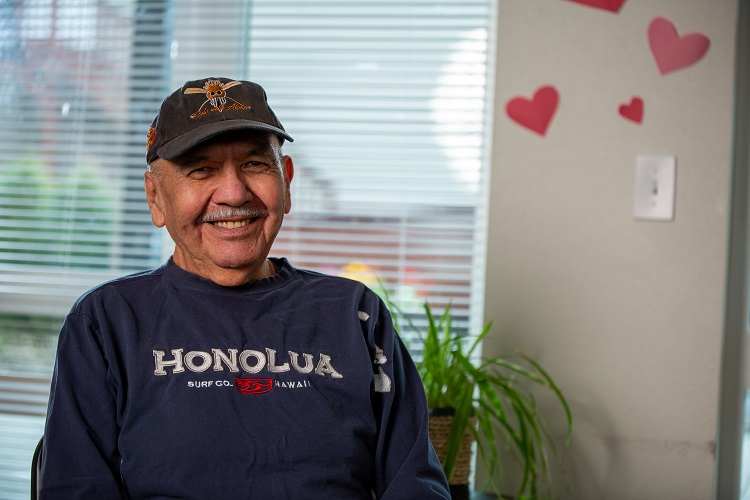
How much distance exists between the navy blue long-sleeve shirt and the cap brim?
234 mm

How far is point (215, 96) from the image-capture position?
4.75 ft

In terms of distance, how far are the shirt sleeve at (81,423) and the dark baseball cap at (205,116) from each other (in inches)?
13.7

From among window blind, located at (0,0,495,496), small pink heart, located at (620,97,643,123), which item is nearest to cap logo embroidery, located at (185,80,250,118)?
window blind, located at (0,0,495,496)

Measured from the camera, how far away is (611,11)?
2.14 meters

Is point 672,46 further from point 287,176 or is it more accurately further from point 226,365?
point 226,365

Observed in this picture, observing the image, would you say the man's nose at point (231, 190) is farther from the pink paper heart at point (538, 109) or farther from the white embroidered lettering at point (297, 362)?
the pink paper heart at point (538, 109)

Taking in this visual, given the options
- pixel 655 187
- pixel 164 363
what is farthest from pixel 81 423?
pixel 655 187

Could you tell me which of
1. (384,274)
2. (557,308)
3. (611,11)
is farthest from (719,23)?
(384,274)

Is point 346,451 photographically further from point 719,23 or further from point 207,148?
point 719,23

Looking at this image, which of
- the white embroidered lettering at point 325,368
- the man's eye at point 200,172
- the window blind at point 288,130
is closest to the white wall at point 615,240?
the window blind at point 288,130

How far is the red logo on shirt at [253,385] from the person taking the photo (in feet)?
4.49

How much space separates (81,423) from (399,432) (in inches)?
22.1

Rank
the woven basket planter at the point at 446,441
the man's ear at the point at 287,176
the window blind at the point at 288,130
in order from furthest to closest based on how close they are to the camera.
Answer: the window blind at the point at 288,130, the woven basket planter at the point at 446,441, the man's ear at the point at 287,176

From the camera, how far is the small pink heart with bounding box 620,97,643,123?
2125 mm
